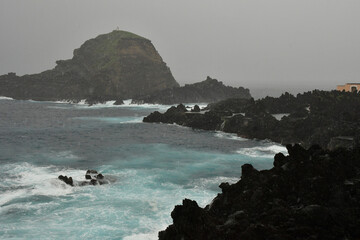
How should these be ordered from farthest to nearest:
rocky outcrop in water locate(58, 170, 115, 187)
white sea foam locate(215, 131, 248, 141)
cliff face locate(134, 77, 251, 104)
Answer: cliff face locate(134, 77, 251, 104), white sea foam locate(215, 131, 248, 141), rocky outcrop in water locate(58, 170, 115, 187)

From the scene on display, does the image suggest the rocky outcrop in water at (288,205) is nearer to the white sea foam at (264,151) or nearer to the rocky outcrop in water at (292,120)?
the white sea foam at (264,151)

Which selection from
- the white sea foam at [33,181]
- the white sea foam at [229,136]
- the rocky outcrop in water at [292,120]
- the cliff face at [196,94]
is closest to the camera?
the white sea foam at [33,181]

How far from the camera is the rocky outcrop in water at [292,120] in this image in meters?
54.5

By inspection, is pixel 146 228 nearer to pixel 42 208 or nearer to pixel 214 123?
pixel 42 208

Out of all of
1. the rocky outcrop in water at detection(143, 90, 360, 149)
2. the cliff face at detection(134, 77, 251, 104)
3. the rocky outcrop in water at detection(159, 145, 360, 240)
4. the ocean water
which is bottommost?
the ocean water

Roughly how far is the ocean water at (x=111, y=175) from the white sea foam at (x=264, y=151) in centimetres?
14

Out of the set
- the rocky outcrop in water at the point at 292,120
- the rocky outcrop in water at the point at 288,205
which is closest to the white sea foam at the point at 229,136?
the rocky outcrop in water at the point at 292,120

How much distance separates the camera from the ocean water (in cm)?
2453

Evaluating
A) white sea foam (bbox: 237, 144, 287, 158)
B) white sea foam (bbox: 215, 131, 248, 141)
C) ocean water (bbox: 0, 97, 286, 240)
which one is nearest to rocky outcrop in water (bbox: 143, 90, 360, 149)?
white sea foam (bbox: 215, 131, 248, 141)

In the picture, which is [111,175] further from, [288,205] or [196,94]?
[196,94]

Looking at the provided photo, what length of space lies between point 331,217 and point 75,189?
2279cm

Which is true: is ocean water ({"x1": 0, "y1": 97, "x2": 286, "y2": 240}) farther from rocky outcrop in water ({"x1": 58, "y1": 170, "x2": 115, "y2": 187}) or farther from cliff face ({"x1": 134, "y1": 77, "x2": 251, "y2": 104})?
cliff face ({"x1": 134, "y1": 77, "x2": 251, "y2": 104})

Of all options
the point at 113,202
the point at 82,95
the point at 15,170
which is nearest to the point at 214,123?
the point at 15,170

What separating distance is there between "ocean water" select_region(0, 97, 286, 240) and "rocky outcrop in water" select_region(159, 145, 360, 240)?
595 centimetres
